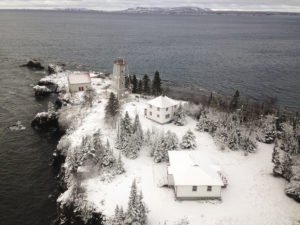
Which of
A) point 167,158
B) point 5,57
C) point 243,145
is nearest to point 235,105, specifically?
point 243,145

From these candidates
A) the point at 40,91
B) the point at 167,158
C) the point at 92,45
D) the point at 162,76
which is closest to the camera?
the point at 167,158

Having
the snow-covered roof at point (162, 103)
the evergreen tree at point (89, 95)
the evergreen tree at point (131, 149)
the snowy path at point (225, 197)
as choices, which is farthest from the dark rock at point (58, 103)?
the snowy path at point (225, 197)

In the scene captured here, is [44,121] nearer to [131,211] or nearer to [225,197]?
[131,211]

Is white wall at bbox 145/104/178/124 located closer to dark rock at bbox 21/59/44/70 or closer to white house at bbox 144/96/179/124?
white house at bbox 144/96/179/124

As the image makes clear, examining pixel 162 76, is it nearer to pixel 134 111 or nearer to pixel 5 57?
pixel 134 111

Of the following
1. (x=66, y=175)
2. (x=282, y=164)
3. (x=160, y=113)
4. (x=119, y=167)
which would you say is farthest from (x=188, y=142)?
(x=66, y=175)
